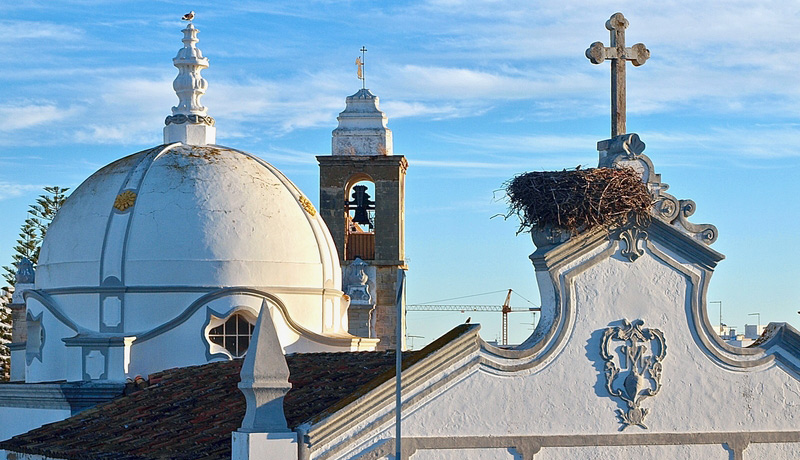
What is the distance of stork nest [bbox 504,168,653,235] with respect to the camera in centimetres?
1597

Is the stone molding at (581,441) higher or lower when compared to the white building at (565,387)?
lower

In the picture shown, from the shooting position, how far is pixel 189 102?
27.7m

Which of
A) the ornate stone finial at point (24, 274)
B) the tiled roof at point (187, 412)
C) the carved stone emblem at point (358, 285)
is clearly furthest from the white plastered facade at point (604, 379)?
the ornate stone finial at point (24, 274)

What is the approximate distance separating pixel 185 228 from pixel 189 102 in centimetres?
380

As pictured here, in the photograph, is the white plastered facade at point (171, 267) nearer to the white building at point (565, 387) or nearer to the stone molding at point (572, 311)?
the white building at point (565, 387)

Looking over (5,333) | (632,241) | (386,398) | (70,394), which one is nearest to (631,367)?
(632,241)

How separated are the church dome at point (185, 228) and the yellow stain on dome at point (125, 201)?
17mm

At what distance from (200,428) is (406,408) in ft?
13.4

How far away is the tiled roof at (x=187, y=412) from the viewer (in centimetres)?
1766

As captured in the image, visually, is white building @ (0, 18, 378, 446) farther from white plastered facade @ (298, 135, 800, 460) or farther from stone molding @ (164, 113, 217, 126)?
white plastered facade @ (298, 135, 800, 460)

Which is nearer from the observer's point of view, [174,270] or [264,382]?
[264,382]

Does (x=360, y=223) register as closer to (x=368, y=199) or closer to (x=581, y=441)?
(x=368, y=199)

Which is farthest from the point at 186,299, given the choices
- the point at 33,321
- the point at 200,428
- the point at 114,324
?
the point at 200,428

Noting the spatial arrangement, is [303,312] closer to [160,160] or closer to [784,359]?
[160,160]
